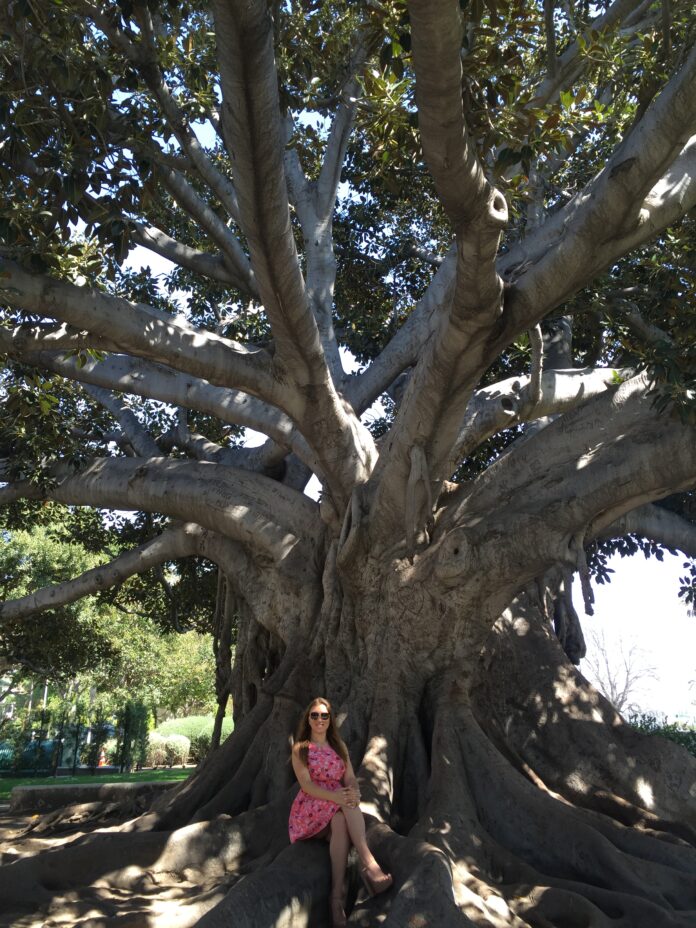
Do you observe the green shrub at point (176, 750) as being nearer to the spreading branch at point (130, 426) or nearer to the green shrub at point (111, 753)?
the green shrub at point (111, 753)

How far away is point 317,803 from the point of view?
14.6 feet

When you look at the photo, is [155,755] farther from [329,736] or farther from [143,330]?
[329,736]

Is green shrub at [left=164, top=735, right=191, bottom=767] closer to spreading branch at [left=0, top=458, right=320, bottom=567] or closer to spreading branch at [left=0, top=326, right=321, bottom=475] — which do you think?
spreading branch at [left=0, top=458, right=320, bottom=567]

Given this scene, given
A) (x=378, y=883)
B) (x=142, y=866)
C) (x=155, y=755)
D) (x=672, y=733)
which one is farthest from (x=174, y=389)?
(x=155, y=755)

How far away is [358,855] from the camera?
4375mm

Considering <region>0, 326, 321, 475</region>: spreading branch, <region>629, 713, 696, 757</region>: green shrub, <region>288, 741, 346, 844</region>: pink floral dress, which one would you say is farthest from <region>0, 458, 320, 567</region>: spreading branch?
<region>629, 713, 696, 757</region>: green shrub

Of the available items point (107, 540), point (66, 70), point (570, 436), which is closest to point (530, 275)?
point (570, 436)

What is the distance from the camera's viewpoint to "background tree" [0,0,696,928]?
4.48 m

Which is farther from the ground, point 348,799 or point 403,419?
point 403,419

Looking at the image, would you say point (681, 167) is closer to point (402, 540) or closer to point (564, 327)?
point (402, 540)

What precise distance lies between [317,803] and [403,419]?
2799 mm

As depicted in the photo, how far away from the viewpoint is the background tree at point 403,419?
4.48m

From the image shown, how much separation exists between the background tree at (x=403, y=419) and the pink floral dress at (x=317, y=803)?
0.46 feet

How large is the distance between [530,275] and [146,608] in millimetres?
10473
